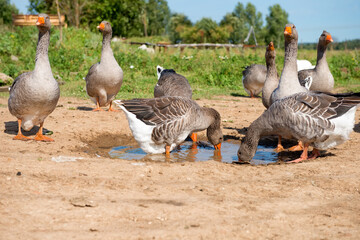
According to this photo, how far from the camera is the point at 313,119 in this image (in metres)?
6.16

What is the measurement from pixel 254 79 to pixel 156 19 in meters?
77.2

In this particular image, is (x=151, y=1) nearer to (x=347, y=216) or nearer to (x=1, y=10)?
(x=1, y=10)

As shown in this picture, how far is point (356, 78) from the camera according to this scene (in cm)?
1922

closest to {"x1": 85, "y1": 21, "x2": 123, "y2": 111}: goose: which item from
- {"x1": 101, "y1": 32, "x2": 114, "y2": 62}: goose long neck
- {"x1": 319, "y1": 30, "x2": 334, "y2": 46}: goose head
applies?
{"x1": 101, "y1": 32, "x2": 114, "y2": 62}: goose long neck

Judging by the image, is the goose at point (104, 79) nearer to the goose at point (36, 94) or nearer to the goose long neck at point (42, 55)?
the goose long neck at point (42, 55)

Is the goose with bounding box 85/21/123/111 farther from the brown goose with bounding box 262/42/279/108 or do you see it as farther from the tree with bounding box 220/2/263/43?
the tree with bounding box 220/2/263/43

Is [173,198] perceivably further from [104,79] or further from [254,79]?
[254,79]

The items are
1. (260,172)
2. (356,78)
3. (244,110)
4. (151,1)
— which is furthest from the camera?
(151,1)

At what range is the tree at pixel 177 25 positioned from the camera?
72.9 m

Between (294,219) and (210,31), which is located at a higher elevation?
(210,31)

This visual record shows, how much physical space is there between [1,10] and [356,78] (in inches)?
2084

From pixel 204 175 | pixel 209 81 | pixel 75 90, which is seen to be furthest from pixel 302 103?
pixel 209 81

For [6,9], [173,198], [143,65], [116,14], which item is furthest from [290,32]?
[6,9]

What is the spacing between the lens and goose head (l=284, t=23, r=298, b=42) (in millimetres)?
7722
